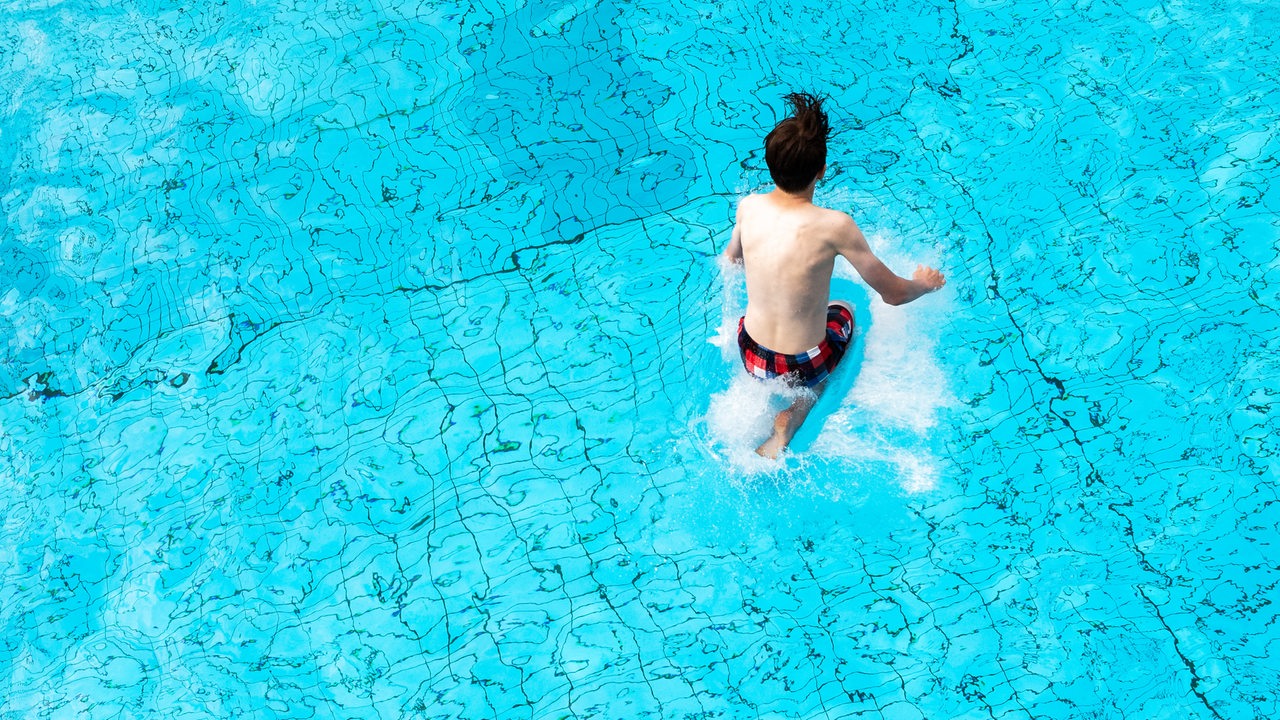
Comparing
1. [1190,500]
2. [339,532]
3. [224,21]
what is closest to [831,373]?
[1190,500]

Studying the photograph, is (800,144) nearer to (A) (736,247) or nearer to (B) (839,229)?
(B) (839,229)

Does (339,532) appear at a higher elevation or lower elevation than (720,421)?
lower

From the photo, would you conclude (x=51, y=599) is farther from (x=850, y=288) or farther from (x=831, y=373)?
(x=850, y=288)

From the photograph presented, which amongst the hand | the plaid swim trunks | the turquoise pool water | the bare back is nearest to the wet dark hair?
the bare back

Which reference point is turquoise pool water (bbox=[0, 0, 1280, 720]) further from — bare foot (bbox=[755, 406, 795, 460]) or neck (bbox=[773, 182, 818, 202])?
neck (bbox=[773, 182, 818, 202])

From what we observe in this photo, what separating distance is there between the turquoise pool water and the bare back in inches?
22.9

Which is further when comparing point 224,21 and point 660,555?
point 224,21

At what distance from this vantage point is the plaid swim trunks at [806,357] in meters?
3.68

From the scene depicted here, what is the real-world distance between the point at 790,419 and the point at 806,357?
30 cm

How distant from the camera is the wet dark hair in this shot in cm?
307

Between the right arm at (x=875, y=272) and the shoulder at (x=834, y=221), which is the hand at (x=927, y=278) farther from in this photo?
the shoulder at (x=834, y=221)

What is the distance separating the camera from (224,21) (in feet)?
19.3

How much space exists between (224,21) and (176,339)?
7.77ft

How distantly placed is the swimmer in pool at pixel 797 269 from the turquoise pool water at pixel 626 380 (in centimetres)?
36
